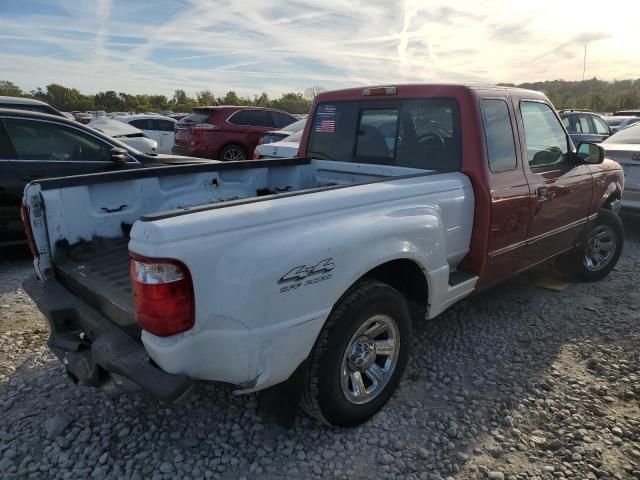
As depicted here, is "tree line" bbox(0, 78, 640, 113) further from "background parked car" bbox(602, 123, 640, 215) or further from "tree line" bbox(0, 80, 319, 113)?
"background parked car" bbox(602, 123, 640, 215)

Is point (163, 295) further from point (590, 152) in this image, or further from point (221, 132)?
point (221, 132)

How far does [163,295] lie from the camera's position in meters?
1.91

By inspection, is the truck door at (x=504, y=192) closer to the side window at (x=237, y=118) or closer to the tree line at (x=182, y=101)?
the side window at (x=237, y=118)

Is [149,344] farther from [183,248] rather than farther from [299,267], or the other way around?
[299,267]

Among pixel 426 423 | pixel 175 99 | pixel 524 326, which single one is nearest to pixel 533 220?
pixel 524 326

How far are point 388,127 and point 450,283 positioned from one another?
1.38 metres

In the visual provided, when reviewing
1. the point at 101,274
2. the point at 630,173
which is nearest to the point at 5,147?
the point at 101,274

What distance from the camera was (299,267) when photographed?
2.12m

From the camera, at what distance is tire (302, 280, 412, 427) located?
2389 millimetres

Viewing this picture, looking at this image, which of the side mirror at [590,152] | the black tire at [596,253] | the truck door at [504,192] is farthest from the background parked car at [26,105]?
the black tire at [596,253]

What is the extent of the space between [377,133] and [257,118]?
9119mm

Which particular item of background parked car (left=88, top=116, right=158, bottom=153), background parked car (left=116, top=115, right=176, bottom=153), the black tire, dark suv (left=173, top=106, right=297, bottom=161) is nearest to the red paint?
the black tire

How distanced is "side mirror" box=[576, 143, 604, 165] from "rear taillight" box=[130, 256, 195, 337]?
146 inches

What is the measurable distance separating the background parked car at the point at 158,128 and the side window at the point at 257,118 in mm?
3797
